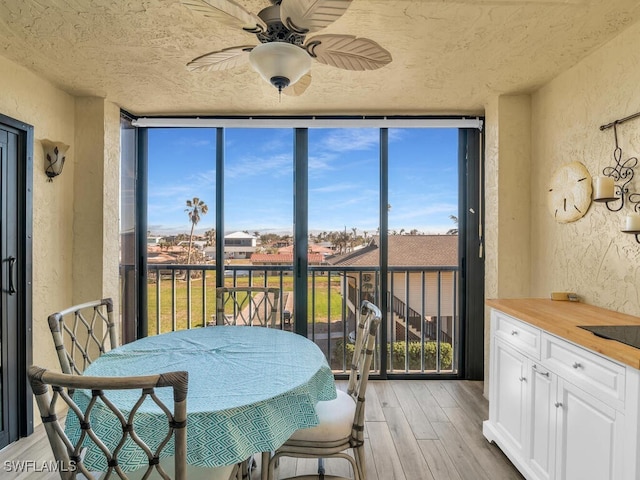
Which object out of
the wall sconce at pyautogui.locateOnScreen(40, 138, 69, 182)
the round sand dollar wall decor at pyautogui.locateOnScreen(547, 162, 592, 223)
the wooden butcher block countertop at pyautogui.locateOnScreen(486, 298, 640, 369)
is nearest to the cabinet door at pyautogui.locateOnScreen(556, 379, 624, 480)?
the wooden butcher block countertop at pyautogui.locateOnScreen(486, 298, 640, 369)

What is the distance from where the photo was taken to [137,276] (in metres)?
3.17

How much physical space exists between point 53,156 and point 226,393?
235 cm

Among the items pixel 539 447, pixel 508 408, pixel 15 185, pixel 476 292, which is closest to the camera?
pixel 539 447

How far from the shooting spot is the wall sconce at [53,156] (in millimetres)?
2424

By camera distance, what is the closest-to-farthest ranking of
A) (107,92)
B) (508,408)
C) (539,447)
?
(539,447)
(508,408)
(107,92)

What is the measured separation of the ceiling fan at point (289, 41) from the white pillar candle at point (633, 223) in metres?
1.46

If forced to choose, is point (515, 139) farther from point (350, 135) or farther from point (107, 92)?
point (107, 92)

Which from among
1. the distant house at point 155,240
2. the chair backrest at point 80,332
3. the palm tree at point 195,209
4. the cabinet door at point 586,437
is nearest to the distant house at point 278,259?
the palm tree at point 195,209

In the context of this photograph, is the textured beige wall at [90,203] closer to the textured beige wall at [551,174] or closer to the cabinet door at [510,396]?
the cabinet door at [510,396]

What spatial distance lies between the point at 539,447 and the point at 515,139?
85.0 inches

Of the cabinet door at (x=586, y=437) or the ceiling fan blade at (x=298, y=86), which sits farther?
the ceiling fan blade at (x=298, y=86)

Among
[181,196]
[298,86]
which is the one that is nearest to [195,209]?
[181,196]

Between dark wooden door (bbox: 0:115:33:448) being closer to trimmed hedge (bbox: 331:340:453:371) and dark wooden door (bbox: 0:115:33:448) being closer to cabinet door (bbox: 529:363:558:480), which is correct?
trimmed hedge (bbox: 331:340:453:371)

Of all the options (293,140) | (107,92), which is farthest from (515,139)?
(107,92)
